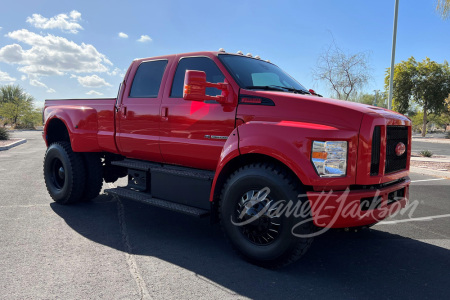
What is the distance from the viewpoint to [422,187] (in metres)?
8.27

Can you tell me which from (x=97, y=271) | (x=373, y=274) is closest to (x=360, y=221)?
(x=373, y=274)

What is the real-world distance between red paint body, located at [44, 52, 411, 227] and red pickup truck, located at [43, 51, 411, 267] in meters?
0.01

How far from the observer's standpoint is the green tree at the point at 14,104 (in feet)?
128

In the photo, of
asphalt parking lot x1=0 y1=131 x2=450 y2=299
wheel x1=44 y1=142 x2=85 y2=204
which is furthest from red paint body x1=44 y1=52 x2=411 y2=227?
asphalt parking lot x1=0 y1=131 x2=450 y2=299

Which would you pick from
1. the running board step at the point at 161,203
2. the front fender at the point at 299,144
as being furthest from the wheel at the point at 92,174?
the front fender at the point at 299,144

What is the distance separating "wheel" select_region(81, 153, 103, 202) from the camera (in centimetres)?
578

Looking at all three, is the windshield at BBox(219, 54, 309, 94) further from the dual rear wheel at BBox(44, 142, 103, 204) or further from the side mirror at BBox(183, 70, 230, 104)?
the dual rear wheel at BBox(44, 142, 103, 204)

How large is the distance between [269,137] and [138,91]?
2.45 meters

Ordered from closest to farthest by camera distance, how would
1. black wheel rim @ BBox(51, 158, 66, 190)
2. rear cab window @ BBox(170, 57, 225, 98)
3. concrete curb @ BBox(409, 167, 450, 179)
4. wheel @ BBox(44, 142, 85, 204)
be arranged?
rear cab window @ BBox(170, 57, 225, 98)
wheel @ BBox(44, 142, 85, 204)
black wheel rim @ BBox(51, 158, 66, 190)
concrete curb @ BBox(409, 167, 450, 179)

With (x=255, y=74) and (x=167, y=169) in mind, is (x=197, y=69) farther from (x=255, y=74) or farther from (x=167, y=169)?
(x=167, y=169)

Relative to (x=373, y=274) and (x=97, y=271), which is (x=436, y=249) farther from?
(x=97, y=271)

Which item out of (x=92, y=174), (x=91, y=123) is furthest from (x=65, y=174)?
(x=91, y=123)

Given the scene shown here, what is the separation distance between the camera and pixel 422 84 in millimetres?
43625

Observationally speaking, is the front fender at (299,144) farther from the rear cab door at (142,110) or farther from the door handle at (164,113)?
the rear cab door at (142,110)
